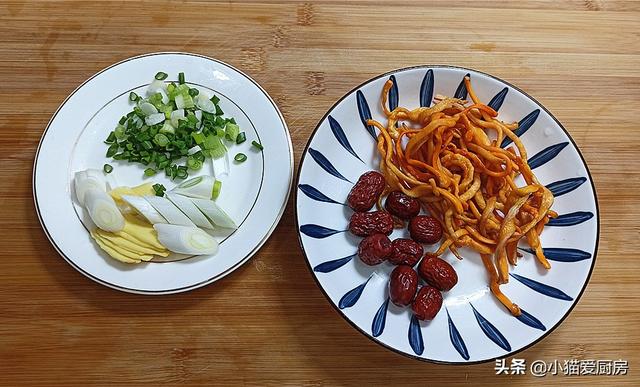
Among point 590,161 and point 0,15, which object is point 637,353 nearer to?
point 590,161

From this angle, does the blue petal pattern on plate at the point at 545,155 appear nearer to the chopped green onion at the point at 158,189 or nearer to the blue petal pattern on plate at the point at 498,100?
the blue petal pattern on plate at the point at 498,100

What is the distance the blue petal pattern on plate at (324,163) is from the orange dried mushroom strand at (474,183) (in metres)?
0.13

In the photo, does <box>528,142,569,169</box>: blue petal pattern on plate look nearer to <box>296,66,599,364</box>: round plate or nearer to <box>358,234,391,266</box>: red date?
<box>296,66,599,364</box>: round plate

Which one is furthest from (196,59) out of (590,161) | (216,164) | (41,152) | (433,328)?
(590,161)

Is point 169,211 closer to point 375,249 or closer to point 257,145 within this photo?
point 257,145

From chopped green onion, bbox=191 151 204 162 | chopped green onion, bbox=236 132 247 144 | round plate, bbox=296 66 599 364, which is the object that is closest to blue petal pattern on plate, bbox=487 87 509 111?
round plate, bbox=296 66 599 364

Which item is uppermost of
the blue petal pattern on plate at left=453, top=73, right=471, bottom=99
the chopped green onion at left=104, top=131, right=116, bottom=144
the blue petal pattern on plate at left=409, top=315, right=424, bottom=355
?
the blue petal pattern on plate at left=453, top=73, right=471, bottom=99

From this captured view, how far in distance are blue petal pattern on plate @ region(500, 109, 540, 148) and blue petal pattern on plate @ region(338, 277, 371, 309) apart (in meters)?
0.61

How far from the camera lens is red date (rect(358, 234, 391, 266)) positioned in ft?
5.00

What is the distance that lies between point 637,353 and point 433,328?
2.15ft

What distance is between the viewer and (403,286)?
151cm

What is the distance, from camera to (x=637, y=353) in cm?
169

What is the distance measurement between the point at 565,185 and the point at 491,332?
1.59 ft

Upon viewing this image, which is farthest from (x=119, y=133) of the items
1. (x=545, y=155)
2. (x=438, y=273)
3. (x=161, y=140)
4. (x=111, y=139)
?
(x=545, y=155)
